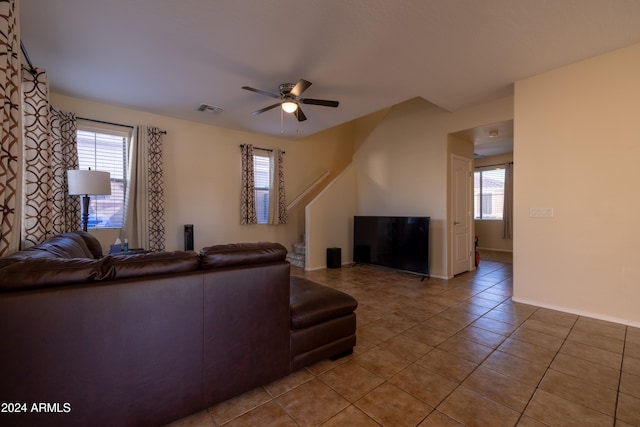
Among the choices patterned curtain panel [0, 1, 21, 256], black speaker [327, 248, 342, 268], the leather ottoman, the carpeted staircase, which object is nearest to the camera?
patterned curtain panel [0, 1, 21, 256]

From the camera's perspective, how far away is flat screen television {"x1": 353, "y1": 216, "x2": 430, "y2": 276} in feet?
14.9

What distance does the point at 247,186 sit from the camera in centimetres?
532

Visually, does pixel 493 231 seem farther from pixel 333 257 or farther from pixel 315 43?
pixel 315 43

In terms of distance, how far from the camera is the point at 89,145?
12.9ft

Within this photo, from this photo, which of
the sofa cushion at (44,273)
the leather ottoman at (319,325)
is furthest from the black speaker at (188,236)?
the sofa cushion at (44,273)

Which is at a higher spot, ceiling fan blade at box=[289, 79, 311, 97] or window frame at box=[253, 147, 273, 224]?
ceiling fan blade at box=[289, 79, 311, 97]

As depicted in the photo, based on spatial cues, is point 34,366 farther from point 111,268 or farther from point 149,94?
point 149,94

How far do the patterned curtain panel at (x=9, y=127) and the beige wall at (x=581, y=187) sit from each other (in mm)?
4764

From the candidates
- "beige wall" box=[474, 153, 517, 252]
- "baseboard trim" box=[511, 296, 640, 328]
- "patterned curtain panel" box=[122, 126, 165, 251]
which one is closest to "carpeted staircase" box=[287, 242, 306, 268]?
"patterned curtain panel" box=[122, 126, 165, 251]

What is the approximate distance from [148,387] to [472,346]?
2.44 m

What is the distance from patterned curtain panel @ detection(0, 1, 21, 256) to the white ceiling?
0.74 meters

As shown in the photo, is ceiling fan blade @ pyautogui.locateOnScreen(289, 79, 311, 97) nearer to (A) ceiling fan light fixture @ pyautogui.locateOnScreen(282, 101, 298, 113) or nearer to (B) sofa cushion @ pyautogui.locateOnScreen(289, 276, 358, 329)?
(A) ceiling fan light fixture @ pyautogui.locateOnScreen(282, 101, 298, 113)

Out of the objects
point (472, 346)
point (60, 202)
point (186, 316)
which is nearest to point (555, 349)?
point (472, 346)

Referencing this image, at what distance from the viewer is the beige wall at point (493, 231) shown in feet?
24.6
